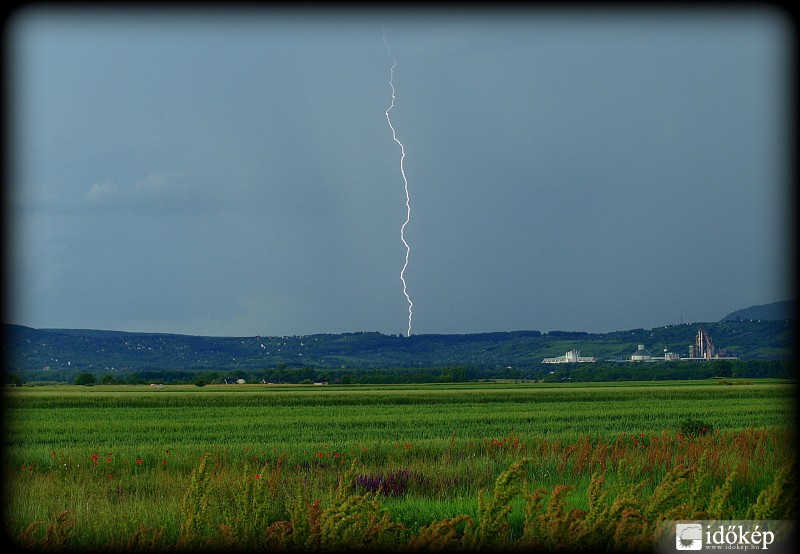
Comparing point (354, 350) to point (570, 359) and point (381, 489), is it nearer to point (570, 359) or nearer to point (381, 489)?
point (570, 359)

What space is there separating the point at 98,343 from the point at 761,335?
3691 inches

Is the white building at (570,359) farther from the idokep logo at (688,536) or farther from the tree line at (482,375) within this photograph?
the idokep logo at (688,536)

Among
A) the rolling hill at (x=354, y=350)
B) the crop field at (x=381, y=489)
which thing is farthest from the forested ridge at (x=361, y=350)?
the crop field at (x=381, y=489)

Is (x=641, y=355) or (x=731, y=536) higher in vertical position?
(x=731, y=536)

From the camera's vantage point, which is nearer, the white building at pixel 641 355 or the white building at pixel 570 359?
the white building at pixel 641 355

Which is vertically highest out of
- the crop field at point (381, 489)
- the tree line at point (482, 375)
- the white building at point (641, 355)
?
the crop field at point (381, 489)

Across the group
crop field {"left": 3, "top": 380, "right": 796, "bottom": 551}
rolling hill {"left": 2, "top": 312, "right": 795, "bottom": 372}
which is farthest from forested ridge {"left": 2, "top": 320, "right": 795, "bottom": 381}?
crop field {"left": 3, "top": 380, "right": 796, "bottom": 551}

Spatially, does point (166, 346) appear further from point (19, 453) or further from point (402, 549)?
point (402, 549)

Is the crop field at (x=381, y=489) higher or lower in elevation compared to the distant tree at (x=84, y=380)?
higher

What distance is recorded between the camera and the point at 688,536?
4836mm

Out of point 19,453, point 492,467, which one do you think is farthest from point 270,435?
point 492,467

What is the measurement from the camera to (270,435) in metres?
16.9

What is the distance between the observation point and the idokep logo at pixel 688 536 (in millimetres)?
4789

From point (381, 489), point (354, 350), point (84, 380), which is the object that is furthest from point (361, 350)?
point (381, 489)
